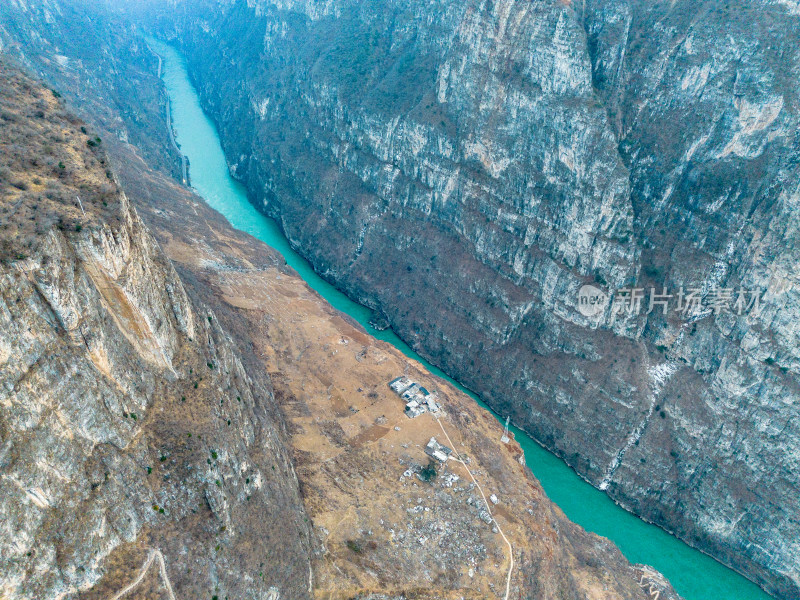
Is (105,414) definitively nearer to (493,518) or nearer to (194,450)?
(194,450)

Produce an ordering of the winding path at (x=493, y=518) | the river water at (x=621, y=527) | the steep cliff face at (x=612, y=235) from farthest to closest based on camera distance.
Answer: the steep cliff face at (x=612, y=235), the river water at (x=621, y=527), the winding path at (x=493, y=518)

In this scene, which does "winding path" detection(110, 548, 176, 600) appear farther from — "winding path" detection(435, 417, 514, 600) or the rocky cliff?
"winding path" detection(435, 417, 514, 600)

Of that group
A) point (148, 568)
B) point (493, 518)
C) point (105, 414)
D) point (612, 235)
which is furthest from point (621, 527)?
point (105, 414)

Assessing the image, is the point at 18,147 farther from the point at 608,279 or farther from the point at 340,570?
the point at 608,279

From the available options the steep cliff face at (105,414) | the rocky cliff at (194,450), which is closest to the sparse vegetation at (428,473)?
the rocky cliff at (194,450)

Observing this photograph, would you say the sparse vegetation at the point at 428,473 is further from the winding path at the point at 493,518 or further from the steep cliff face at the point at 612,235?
the steep cliff face at the point at 612,235

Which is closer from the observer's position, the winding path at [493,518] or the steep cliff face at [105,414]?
the steep cliff face at [105,414]

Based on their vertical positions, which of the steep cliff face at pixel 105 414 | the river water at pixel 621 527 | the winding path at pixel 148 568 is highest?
the steep cliff face at pixel 105 414
